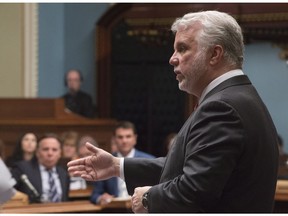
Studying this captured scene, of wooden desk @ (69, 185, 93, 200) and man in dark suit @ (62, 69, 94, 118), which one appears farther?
man in dark suit @ (62, 69, 94, 118)

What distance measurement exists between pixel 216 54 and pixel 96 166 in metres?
0.63

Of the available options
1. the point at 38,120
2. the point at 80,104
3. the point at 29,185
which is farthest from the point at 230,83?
the point at 80,104

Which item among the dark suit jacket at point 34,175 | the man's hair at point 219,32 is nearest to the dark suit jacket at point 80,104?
the dark suit jacket at point 34,175

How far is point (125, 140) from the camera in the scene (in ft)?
24.2

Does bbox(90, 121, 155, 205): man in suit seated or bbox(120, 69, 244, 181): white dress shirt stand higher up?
bbox(120, 69, 244, 181): white dress shirt

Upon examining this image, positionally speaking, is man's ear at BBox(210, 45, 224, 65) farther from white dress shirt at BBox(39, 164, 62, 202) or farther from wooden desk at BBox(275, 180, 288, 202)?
white dress shirt at BBox(39, 164, 62, 202)

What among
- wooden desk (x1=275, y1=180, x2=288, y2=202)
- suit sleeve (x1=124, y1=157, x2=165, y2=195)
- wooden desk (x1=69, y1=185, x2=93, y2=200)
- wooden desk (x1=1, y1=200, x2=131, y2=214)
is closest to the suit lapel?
suit sleeve (x1=124, y1=157, x2=165, y2=195)

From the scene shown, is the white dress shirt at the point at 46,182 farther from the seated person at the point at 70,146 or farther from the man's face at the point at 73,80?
the man's face at the point at 73,80

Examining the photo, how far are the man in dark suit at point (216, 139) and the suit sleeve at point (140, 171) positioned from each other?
14 cm

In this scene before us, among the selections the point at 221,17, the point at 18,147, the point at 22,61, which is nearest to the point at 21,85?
the point at 22,61

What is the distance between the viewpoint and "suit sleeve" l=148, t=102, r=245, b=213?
242 centimetres

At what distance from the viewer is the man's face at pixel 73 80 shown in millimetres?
10773

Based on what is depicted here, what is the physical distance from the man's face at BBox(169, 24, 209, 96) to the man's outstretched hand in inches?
16.8

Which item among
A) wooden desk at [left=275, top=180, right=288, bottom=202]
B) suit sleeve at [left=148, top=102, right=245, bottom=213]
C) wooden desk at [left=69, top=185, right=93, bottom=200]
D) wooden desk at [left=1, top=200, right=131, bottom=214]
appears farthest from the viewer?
wooden desk at [left=69, top=185, right=93, bottom=200]
